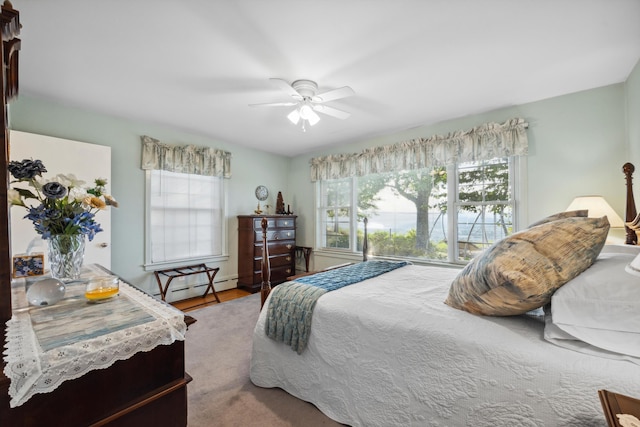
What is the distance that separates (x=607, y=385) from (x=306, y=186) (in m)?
4.62

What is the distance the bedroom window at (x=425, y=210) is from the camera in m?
3.29

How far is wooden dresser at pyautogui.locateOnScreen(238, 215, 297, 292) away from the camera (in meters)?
4.34

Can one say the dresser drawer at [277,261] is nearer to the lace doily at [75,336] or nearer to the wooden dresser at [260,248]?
the wooden dresser at [260,248]

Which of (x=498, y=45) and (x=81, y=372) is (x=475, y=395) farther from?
(x=498, y=45)

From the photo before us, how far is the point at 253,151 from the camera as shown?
493 centimetres

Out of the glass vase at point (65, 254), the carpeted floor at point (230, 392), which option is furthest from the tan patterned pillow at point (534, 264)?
the glass vase at point (65, 254)

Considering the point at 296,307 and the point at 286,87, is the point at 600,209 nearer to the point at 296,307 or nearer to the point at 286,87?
the point at 296,307

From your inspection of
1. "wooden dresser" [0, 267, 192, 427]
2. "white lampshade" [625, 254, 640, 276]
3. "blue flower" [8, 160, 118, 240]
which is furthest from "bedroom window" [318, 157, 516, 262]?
"blue flower" [8, 160, 118, 240]

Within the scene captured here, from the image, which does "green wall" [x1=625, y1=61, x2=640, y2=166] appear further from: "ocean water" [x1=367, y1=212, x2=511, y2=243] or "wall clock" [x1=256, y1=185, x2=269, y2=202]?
"wall clock" [x1=256, y1=185, x2=269, y2=202]

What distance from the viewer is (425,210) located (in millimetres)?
3830

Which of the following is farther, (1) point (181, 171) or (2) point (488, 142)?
(1) point (181, 171)

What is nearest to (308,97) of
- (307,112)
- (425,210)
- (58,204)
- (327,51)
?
(307,112)

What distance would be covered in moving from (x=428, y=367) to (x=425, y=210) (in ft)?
9.33

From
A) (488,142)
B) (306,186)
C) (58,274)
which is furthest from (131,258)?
(488,142)
